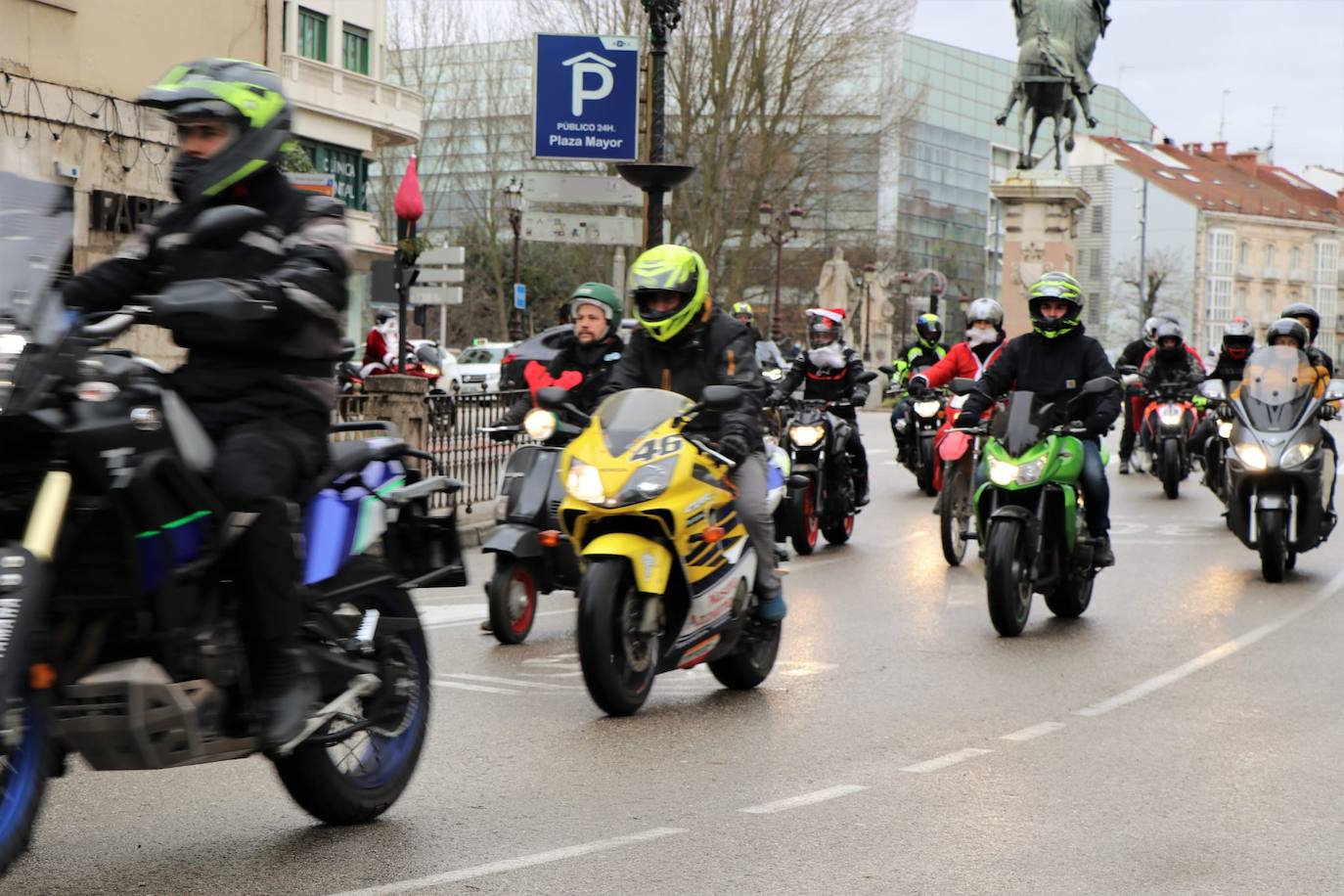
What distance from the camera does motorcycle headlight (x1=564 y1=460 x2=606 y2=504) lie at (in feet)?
25.2

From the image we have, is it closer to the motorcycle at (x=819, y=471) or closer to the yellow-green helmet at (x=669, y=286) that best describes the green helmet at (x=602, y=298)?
the yellow-green helmet at (x=669, y=286)

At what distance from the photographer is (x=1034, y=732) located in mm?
7754

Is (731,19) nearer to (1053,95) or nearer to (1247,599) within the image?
(1053,95)

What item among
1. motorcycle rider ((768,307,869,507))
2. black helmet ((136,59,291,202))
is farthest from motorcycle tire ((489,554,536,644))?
motorcycle rider ((768,307,869,507))

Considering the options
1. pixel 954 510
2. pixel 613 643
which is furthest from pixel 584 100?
pixel 613 643

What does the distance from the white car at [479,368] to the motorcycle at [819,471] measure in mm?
25486

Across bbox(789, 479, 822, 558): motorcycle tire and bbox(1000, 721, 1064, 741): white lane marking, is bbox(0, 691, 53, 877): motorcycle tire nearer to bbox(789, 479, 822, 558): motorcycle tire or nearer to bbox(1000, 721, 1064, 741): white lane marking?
bbox(1000, 721, 1064, 741): white lane marking

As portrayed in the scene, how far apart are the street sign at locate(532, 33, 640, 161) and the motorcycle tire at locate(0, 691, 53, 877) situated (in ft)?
43.2

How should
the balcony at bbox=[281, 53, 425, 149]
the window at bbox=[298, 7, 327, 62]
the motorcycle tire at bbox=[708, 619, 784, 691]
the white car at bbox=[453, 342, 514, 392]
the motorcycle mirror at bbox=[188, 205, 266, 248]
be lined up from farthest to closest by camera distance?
the window at bbox=[298, 7, 327, 62], the balcony at bbox=[281, 53, 425, 149], the white car at bbox=[453, 342, 514, 392], the motorcycle tire at bbox=[708, 619, 784, 691], the motorcycle mirror at bbox=[188, 205, 266, 248]

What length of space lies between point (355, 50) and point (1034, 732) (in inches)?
2001

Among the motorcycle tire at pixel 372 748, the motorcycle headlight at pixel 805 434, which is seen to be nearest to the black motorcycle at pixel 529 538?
the motorcycle tire at pixel 372 748

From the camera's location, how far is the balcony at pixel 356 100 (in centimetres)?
5016

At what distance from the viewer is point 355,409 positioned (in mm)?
16328

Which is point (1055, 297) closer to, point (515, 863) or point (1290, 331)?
point (1290, 331)
